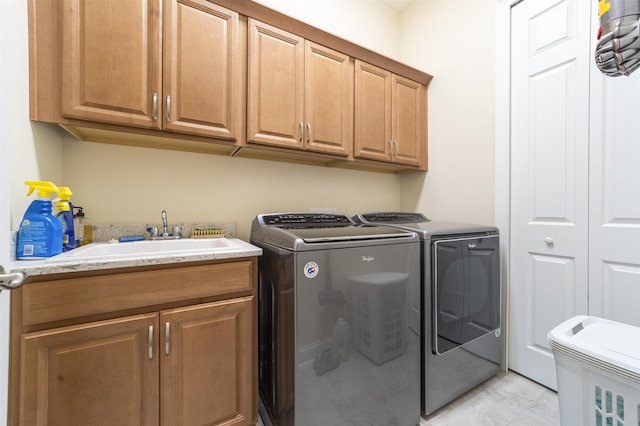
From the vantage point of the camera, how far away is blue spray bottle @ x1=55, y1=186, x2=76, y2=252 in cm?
111

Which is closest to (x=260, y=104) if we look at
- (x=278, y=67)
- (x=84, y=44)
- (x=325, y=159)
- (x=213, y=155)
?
(x=278, y=67)

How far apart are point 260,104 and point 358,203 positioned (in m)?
1.25

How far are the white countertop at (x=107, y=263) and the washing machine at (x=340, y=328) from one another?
0.31 meters

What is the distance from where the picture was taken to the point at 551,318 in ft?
5.39

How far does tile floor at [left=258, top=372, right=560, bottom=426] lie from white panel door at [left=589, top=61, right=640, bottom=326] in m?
0.61

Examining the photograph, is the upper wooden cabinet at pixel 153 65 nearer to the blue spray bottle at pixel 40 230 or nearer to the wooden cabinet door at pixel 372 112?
the blue spray bottle at pixel 40 230

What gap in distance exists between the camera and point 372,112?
198 cm

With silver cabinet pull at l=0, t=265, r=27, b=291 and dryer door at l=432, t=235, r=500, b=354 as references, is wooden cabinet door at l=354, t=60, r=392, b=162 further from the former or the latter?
silver cabinet pull at l=0, t=265, r=27, b=291

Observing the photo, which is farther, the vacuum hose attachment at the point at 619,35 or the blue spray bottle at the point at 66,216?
the blue spray bottle at the point at 66,216

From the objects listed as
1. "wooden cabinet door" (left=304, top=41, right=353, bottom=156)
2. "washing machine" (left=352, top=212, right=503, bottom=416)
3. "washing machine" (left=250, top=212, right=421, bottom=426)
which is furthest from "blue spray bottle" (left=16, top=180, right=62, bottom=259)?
"washing machine" (left=352, top=212, right=503, bottom=416)

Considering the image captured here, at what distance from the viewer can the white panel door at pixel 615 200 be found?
4.38 ft

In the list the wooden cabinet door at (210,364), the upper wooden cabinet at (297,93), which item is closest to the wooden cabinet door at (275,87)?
the upper wooden cabinet at (297,93)

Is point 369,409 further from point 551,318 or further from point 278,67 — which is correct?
point 278,67

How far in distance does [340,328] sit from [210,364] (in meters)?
0.58
